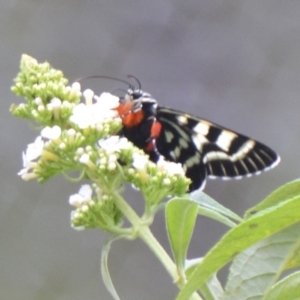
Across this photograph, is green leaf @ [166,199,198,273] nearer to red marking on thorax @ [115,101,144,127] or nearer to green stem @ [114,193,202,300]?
green stem @ [114,193,202,300]

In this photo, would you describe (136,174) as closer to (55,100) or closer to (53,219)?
(55,100)

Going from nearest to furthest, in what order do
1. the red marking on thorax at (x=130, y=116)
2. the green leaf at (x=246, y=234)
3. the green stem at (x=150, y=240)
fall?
the green leaf at (x=246, y=234) < the green stem at (x=150, y=240) < the red marking on thorax at (x=130, y=116)

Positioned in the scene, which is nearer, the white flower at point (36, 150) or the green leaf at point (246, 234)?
the green leaf at point (246, 234)

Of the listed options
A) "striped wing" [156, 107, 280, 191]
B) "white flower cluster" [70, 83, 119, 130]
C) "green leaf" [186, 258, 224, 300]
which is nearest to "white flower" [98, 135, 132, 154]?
"white flower cluster" [70, 83, 119, 130]

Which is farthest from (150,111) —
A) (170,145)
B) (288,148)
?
(288,148)

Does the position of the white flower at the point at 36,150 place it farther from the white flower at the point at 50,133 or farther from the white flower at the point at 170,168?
the white flower at the point at 170,168

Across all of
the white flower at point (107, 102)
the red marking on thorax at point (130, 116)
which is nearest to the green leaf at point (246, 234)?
the white flower at point (107, 102)

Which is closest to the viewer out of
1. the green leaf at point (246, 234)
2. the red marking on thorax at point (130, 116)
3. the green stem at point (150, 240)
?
the green leaf at point (246, 234)
